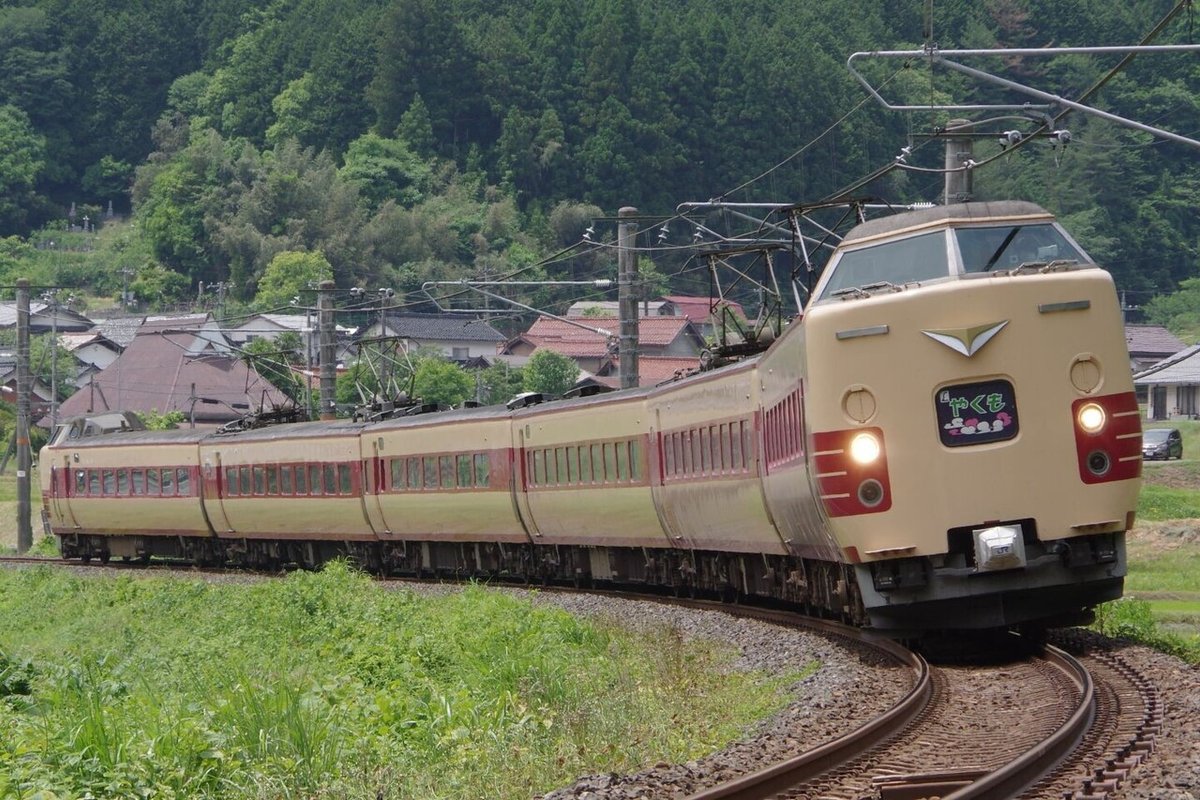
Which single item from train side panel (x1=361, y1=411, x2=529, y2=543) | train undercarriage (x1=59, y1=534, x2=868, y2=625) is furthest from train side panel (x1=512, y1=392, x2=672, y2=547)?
train side panel (x1=361, y1=411, x2=529, y2=543)

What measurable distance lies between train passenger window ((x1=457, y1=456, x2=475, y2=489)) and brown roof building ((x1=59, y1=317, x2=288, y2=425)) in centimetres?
5745

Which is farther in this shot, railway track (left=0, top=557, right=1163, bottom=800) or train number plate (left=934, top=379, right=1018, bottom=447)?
train number plate (left=934, top=379, right=1018, bottom=447)

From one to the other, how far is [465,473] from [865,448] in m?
16.1

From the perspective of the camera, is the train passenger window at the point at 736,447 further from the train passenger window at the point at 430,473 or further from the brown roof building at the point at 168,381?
the brown roof building at the point at 168,381

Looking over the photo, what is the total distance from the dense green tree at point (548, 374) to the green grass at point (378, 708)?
57.2 m

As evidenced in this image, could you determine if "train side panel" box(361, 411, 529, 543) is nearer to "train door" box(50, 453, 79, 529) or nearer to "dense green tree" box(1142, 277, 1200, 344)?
"train door" box(50, 453, 79, 529)

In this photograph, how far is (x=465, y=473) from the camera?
2856 centimetres

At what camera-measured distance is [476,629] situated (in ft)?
57.3

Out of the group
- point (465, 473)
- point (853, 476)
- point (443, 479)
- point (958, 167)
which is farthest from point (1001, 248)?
point (443, 479)

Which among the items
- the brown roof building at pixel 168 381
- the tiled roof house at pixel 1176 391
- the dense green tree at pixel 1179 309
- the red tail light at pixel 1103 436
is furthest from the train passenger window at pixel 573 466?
the dense green tree at pixel 1179 309

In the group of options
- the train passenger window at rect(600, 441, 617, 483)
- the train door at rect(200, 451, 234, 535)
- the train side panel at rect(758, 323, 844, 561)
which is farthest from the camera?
the train door at rect(200, 451, 234, 535)

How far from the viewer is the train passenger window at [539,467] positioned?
85.7ft

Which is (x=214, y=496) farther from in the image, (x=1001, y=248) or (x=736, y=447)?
(x=1001, y=248)

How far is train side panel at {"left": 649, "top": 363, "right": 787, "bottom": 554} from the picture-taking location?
17.5 meters
